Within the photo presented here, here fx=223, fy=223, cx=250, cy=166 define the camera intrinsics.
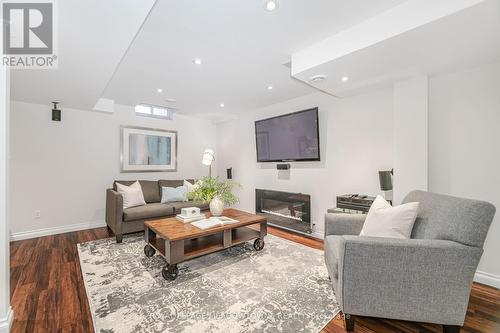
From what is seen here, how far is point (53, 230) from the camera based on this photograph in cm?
370

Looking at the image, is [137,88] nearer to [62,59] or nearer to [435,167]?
[62,59]

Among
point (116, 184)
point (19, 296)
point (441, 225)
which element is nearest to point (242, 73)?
point (441, 225)

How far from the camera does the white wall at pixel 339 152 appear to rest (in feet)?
10.0

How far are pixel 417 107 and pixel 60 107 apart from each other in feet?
17.3

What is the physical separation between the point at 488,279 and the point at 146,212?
4243 mm

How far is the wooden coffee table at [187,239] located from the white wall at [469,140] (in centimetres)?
219

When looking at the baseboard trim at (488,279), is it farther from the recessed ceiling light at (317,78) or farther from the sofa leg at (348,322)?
the recessed ceiling light at (317,78)

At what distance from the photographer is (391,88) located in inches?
115

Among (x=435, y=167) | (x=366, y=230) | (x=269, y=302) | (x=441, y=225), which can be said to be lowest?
(x=269, y=302)

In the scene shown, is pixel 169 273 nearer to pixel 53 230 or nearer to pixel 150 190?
pixel 150 190

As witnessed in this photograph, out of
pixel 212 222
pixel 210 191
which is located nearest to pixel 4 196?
pixel 212 222

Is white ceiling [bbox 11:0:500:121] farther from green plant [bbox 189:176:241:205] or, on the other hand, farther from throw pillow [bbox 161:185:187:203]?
throw pillow [bbox 161:185:187:203]

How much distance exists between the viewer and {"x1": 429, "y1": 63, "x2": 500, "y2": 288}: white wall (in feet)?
7.26

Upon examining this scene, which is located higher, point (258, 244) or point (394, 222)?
point (394, 222)
